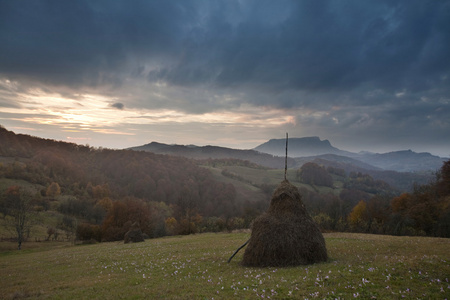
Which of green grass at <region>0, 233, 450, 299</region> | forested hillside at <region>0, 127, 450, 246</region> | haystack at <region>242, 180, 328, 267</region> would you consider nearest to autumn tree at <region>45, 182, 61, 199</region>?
forested hillside at <region>0, 127, 450, 246</region>

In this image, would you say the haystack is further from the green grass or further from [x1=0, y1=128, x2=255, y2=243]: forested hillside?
[x1=0, y1=128, x2=255, y2=243]: forested hillside

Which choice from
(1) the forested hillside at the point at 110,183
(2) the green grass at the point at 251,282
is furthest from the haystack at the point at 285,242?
(1) the forested hillside at the point at 110,183

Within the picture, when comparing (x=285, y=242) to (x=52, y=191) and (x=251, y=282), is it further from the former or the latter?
(x=52, y=191)

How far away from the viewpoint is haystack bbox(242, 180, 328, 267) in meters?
14.5

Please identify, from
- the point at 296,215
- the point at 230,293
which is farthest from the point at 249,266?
the point at 230,293

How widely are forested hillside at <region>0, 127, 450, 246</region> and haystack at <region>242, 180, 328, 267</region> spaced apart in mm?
23160

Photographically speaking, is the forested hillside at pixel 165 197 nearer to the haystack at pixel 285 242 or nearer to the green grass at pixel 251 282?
the haystack at pixel 285 242

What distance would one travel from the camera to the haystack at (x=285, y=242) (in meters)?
14.5

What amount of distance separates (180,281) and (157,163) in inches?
7100

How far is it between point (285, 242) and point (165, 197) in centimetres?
14585

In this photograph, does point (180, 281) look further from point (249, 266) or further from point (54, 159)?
point (54, 159)

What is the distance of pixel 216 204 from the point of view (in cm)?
13575

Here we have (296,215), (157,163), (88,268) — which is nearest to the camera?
(296,215)

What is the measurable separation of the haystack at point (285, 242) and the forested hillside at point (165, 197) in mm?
23160
